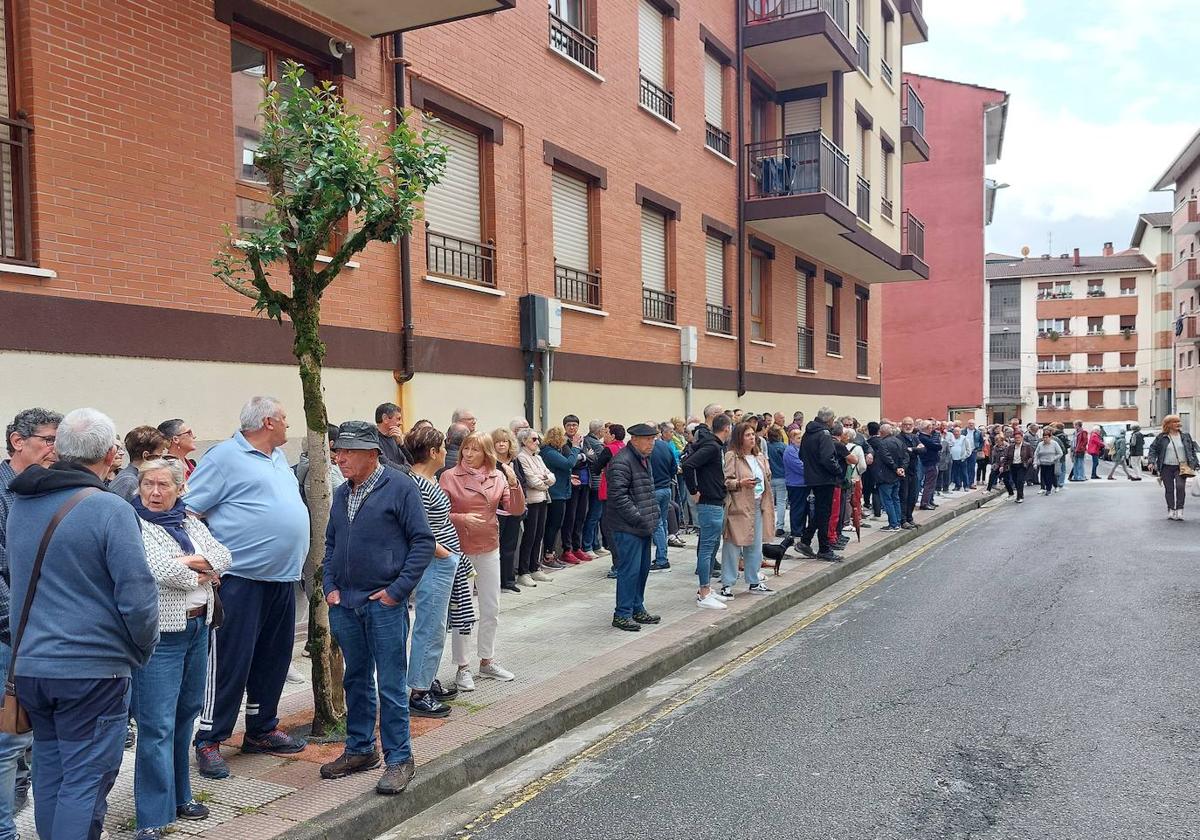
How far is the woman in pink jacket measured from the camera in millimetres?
6359

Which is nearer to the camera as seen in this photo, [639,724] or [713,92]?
[639,724]

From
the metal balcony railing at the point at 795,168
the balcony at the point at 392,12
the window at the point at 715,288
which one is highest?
the metal balcony railing at the point at 795,168

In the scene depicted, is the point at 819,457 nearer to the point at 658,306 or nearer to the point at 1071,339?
the point at 658,306

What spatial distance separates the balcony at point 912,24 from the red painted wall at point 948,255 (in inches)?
315

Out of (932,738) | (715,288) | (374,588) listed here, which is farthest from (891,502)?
(374,588)

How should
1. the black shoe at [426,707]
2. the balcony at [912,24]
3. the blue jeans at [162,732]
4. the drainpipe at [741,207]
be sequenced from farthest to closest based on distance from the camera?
1. the balcony at [912,24]
2. the drainpipe at [741,207]
3. the black shoe at [426,707]
4. the blue jeans at [162,732]

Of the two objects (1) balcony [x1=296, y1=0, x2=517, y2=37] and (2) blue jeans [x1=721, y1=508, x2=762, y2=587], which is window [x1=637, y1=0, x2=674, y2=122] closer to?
(1) balcony [x1=296, y1=0, x2=517, y2=37]

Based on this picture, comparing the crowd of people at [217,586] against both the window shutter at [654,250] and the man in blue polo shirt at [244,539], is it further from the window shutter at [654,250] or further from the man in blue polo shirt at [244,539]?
the window shutter at [654,250]

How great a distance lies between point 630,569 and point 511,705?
228cm

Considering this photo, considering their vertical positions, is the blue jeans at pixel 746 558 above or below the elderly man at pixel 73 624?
below

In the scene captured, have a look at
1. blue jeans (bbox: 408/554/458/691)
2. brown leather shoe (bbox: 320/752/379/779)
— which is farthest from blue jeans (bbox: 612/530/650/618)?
brown leather shoe (bbox: 320/752/379/779)

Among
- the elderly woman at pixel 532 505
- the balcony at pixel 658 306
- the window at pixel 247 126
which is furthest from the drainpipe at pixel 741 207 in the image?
the window at pixel 247 126

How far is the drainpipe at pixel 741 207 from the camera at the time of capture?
17797mm

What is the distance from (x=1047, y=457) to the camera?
23.4 m
